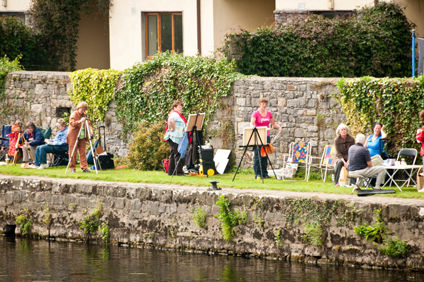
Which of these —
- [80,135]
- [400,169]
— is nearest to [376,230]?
[400,169]

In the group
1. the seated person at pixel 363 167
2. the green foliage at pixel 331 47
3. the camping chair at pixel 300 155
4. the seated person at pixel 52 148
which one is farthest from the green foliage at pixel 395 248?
the green foliage at pixel 331 47

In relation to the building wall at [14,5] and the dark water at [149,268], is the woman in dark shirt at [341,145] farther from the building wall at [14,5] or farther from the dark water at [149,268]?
the building wall at [14,5]

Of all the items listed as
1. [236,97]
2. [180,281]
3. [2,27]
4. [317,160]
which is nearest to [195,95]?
[236,97]

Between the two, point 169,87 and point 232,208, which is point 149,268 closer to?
point 232,208

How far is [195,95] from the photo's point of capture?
21.1 metres

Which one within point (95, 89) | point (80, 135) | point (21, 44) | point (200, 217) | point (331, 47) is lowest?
point (200, 217)

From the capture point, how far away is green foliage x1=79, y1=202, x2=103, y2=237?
18219 millimetres

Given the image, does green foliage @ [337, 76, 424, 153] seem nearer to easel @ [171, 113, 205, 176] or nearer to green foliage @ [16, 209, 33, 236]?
easel @ [171, 113, 205, 176]

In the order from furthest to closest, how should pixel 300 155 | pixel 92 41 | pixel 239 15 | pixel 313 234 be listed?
pixel 92 41
pixel 239 15
pixel 300 155
pixel 313 234

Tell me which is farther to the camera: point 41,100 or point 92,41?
point 92,41

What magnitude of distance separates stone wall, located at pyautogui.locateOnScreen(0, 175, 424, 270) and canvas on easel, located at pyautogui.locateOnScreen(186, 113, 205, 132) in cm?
204

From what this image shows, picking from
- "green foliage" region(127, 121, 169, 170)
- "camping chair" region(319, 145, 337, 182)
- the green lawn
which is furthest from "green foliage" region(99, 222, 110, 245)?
"camping chair" region(319, 145, 337, 182)

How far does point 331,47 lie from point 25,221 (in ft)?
30.2

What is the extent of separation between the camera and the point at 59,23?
2922 centimetres
